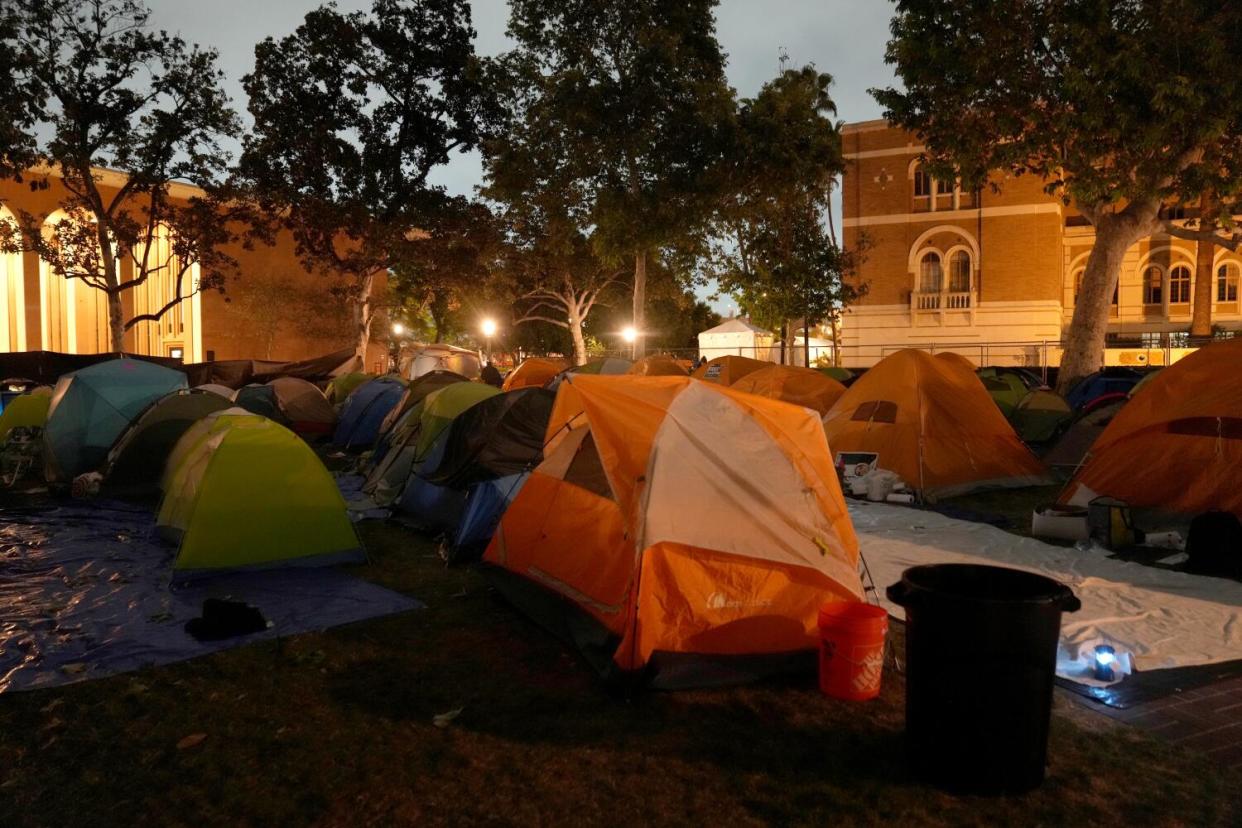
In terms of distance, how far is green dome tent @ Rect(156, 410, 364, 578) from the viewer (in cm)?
684

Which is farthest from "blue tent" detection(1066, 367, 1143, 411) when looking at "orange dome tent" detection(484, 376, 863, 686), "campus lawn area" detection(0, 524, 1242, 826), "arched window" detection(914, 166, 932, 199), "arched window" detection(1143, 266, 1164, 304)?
"arched window" detection(1143, 266, 1164, 304)

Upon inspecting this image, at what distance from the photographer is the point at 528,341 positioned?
57875 millimetres

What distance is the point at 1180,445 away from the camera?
26.1 feet

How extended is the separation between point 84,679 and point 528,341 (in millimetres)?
53472

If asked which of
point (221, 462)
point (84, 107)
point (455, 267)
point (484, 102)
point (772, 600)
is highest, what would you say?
point (484, 102)

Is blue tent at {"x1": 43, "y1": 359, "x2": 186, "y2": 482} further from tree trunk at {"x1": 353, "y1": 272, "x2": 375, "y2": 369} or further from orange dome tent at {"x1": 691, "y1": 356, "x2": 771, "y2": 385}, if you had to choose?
tree trunk at {"x1": 353, "y1": 272, "x2": 375, "y2": 369}

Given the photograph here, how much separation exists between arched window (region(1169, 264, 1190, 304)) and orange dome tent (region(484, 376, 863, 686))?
39.4 metres

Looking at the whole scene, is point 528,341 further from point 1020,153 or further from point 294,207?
point 1020,153

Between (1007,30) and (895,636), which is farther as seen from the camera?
(1007,30)

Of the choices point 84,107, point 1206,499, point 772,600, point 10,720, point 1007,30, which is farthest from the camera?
point 84,107

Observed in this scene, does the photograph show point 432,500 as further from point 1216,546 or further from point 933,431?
point 1216,546

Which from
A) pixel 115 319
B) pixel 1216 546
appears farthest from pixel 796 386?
pixel 115 319

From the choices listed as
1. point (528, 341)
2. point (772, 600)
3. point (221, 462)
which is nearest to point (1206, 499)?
point (772, 600)

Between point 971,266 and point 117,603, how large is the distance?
35.2m
